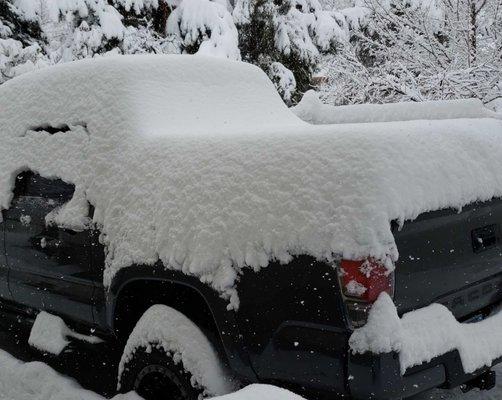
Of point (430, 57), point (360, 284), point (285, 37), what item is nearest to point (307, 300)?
point (360, 284)

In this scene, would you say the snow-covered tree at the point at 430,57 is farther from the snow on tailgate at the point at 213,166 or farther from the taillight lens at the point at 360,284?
the taillight lens at the point at 360,284

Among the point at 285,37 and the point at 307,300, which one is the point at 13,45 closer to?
the point at 285,37

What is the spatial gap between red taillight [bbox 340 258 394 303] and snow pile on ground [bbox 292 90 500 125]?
2119mm

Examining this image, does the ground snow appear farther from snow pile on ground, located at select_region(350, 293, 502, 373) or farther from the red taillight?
the red taillight

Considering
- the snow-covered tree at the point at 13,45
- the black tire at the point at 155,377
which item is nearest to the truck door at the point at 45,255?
the black tire at the point at 155,377

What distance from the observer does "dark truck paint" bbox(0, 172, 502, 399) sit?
2.12m

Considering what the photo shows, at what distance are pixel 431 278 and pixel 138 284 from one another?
142 cm

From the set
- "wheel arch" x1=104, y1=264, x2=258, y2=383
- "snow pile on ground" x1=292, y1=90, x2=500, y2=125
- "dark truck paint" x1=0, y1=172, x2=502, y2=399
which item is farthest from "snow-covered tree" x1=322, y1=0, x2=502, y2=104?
"wheel arch" x1=104, y1=264, x2=258, y2=383

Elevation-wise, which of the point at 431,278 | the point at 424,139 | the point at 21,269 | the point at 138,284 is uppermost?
the point at 424,139

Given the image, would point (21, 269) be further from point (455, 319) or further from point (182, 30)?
point (182, 30)

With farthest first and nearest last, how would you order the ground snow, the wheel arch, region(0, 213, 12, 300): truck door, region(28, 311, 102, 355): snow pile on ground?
region(0, 213, 12, 300): truck door, region(28, 311, 102, 355): snow pile on ground, the ground snow, the wheel arch

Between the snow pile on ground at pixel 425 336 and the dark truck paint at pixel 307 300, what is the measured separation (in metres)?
0.04

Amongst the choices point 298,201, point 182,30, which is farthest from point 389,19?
point 298,201

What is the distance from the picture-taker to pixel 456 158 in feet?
8.28
